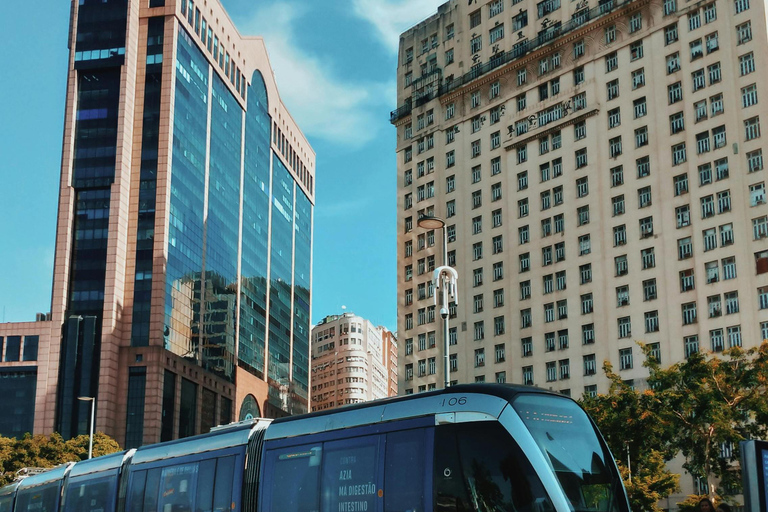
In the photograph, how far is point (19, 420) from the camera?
352ft

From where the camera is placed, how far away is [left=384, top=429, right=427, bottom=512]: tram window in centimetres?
1653

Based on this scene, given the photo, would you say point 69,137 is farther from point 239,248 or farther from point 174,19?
point 239,248

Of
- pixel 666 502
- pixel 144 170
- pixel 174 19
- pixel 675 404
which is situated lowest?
pixel 666 502

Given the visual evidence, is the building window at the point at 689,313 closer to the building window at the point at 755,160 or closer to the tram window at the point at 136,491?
the building window at the point at 755,160

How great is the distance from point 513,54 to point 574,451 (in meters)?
72.4

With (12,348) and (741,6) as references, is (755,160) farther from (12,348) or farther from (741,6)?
(12,348)

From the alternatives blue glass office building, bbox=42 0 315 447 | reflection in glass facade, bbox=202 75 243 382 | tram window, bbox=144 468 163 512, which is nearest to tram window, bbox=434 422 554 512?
tram window, bbox=144 468 163 512

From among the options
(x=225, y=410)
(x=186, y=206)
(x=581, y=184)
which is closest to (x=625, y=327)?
(x=581, y=184)

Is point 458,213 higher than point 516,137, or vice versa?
point 516,137

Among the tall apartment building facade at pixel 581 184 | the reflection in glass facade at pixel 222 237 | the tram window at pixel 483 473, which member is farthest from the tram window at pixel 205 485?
the reflection in glass facade at pixel 222 237

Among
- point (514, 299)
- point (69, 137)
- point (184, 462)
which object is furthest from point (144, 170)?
point (184, 462)

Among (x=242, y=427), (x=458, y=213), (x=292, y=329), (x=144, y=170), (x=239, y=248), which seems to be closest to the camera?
(x=242, y=427)

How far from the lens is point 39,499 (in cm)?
3158

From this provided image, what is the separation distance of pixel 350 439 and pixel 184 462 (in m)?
6.69
